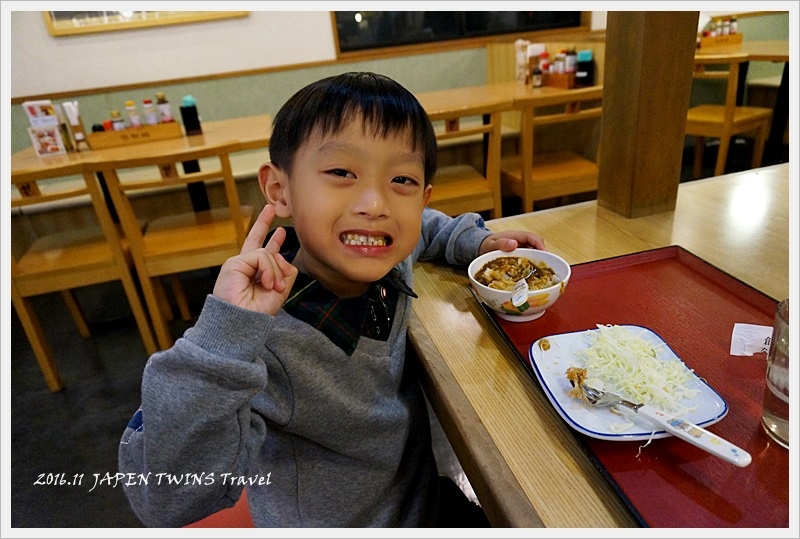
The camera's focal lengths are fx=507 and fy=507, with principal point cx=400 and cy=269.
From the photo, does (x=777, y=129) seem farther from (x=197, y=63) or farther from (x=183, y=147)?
(x=197, y=63)

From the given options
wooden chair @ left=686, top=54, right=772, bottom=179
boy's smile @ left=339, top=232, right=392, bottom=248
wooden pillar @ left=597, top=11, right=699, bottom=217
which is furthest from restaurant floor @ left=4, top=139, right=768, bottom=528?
wooden chair @ left=686, top=54, right=772, bottom=179

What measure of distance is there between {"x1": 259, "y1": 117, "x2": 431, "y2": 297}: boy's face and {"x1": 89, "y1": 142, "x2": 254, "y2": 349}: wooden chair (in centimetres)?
151

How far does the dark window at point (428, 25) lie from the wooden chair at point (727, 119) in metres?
1.31

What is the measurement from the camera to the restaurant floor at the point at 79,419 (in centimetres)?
172

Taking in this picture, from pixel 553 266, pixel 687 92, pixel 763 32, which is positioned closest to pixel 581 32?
pixel 763 32

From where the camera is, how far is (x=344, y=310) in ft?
2.67

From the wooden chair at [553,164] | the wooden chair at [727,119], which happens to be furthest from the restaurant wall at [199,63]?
the wooden chair at [727,119]

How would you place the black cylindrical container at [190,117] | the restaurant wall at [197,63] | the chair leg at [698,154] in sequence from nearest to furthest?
the black cylindrical container at [190,117]
the restaurant wall at [197,63]
the chair leg at [698,154]

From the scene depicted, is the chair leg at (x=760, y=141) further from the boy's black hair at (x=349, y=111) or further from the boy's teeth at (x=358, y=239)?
the boy's teeth at (x=358, y=239)

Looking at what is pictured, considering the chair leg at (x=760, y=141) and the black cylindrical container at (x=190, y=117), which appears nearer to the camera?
the black cylindrical container at (x=190, y=117)

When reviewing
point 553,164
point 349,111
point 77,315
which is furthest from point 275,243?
point 553,164

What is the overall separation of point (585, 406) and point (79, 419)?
2.22 m

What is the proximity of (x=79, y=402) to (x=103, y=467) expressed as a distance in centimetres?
50

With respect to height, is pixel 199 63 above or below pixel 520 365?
above
